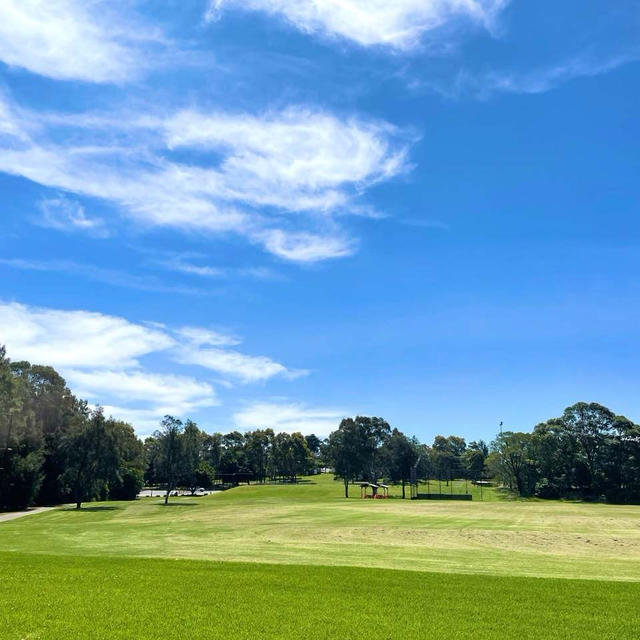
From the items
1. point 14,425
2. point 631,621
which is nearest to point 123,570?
point 631,621

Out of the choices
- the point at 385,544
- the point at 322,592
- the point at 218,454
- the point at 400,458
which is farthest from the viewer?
the point at 218,454

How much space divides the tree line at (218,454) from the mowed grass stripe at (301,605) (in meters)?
51.6

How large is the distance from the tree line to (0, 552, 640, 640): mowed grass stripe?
169 feet

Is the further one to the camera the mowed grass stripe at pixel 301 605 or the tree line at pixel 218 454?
the tree line at pixel 218 454

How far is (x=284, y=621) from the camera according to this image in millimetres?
11430

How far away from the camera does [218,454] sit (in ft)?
518

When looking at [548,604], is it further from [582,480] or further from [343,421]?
[343,421]

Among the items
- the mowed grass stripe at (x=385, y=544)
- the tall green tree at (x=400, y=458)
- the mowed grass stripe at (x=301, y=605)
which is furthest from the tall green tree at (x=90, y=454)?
the tall green tree at (x=400, y=458)

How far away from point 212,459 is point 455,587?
494 ft

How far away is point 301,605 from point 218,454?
152 m

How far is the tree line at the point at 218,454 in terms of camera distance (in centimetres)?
7019

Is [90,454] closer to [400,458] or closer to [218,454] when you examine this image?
[400,458]

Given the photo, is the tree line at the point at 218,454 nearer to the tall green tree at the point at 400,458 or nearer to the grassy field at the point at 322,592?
the tall green tree at the point at 400,458

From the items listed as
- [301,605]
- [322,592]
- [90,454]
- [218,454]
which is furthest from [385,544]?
[218,454]
